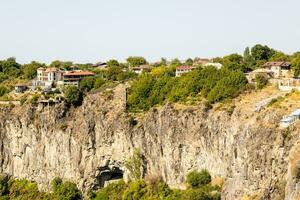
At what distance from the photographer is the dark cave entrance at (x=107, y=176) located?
74500 millimetres

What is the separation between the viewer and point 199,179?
63.8 meters

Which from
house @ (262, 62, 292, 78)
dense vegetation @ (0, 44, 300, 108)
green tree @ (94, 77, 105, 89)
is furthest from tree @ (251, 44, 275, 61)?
green tree @ (94, 77, 105, 89)

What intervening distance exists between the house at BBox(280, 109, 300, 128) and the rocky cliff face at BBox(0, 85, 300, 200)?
866 millimetres

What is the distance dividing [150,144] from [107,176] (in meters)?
7.98

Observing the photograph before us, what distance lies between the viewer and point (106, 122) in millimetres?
74000

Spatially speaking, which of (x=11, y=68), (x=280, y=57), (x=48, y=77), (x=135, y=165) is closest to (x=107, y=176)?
(x=135, y=165)

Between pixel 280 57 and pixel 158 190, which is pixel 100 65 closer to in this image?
pixel 280 57

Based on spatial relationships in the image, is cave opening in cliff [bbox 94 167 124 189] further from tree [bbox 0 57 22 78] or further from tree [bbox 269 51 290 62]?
tree [bbox 0 57 22 78]

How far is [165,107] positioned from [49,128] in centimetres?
1575

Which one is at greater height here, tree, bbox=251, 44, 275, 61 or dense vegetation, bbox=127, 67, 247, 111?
tree, bbox=251, 44, 275, 61

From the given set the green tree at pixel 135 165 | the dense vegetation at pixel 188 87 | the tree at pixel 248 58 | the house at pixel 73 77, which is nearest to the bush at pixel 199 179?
the green tree at pixel 135 165

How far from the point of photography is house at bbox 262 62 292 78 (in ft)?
254

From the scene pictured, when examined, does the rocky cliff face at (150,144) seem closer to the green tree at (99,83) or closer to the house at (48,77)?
the green tree at (99,83)

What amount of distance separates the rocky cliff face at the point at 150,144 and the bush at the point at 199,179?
0.76m
